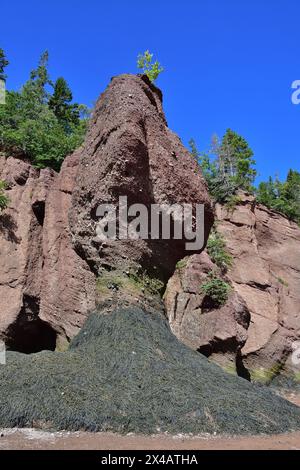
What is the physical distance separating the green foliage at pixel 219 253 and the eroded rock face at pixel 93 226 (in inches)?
221

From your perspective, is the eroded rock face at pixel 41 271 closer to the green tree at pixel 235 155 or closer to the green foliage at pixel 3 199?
the green foliage at pixel 3 199

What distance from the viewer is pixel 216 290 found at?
37.3 feet

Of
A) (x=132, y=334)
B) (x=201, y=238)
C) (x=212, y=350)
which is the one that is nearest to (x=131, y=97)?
(x=201, y=238)

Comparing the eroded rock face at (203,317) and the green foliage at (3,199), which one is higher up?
the green foliage at (3,199)

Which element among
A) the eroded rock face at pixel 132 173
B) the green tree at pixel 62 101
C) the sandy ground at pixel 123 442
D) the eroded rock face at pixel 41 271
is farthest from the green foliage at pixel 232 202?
the green tree at pixel 62 101

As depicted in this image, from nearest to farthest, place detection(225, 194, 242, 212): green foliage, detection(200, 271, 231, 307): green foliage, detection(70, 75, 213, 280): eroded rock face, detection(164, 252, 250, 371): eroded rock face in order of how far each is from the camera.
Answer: detection(70, 75, 213, 280): eroded rock face
detection(164, 252, 250, 371): eroded rock face
detection(200, 271, 231, 307): green foliage
detection(225, 194, 242, 212): green foliage

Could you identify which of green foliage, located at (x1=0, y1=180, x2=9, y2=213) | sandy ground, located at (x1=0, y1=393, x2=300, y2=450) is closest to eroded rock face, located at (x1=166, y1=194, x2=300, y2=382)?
green foliage, located at (x1=0, y1=180, x2=9, y2=213)

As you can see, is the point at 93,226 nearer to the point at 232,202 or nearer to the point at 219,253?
the point at 219,253

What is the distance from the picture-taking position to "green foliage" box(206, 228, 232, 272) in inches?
575

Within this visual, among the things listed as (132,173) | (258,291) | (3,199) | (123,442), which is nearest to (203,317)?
(258,291)

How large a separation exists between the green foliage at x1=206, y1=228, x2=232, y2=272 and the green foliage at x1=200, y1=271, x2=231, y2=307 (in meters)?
2.94

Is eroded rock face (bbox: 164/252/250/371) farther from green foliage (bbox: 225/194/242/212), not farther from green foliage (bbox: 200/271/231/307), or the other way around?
green foliage (bbox: 225/194/242/212)

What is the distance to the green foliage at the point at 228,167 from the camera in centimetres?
1780

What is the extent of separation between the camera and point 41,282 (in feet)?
33.9
